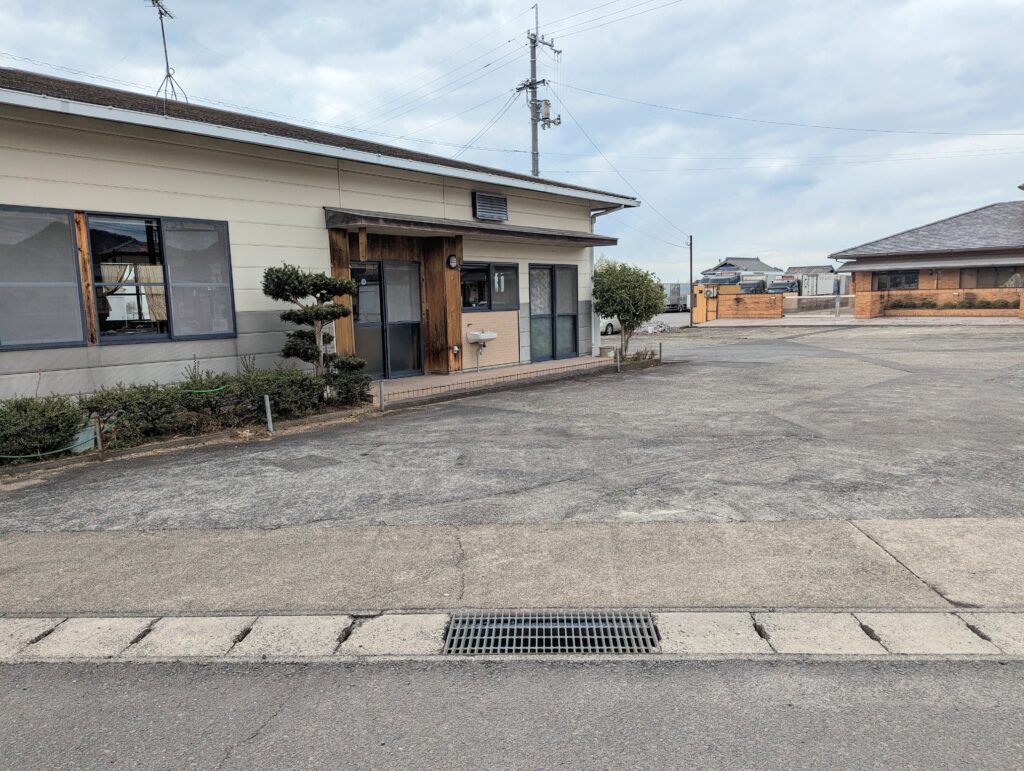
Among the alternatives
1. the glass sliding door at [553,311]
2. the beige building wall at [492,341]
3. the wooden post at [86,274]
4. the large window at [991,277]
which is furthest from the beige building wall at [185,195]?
the large window at [991,277]

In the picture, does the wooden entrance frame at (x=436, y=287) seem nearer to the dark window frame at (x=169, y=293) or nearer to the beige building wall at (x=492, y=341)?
the beige building wall at (x=492, y=341)

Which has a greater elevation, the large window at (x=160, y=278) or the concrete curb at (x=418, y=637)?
the large window at (x=160, y=278)

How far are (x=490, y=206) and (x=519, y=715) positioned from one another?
36.7ft

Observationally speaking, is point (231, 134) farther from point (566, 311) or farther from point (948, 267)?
point (948, 267)

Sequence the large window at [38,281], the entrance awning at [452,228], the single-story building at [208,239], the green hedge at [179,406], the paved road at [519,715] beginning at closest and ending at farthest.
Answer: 1. the paved road at [519,715]
2. the green hedge at [179,406]
3. the large window at [38,281]
4. the single-story building at [208,239]
5. the entrance awning at [452,228]

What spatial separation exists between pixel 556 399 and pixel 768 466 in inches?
186

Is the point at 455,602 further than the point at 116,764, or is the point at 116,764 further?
the point at 455,602

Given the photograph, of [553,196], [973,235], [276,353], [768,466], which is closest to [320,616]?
[768,466]

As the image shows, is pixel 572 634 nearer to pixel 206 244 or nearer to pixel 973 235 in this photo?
pixel 206 244

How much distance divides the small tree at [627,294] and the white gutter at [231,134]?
2463mm

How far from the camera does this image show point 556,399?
35.1ft

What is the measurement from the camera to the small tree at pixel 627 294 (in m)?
14.8

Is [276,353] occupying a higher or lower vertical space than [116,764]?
higher

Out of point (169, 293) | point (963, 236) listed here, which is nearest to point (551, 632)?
point (169, 293)
